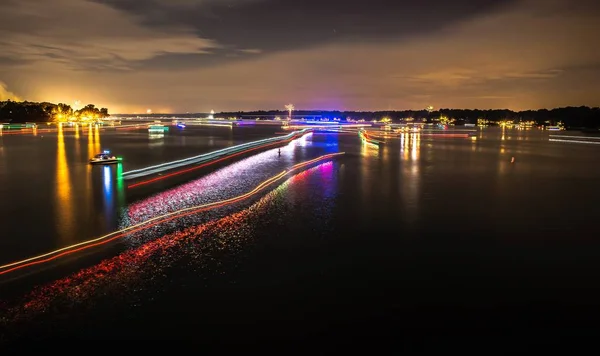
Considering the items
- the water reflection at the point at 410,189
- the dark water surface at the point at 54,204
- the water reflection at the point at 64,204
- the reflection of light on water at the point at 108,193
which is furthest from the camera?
the water reflection at the point at 410,189

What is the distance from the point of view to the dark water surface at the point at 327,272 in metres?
9.19

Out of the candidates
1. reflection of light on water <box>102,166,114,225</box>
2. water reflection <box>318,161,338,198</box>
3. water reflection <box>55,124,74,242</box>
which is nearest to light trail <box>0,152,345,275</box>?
water reflection <box>55,124,74,242</box>

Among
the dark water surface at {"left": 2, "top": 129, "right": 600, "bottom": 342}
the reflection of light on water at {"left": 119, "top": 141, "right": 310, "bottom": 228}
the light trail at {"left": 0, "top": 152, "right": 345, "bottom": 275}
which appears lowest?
the dark water surface at {"left": 2, "top": 129, "right": 600, "bottom": 342}

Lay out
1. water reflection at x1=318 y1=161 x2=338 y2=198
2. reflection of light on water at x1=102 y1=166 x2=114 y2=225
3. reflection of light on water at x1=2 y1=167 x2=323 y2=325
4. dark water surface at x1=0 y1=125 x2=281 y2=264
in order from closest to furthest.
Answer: reflection of light on water at x1=2 y1=167 x2=323 y2=325
dark water surface at x1=0 y1=125 x2=281 y2=264
reflection of light on water at x1=102 y1=166 x2=114 y2=225
water reflection at x1=318 y1=161 x2=338 y2=198

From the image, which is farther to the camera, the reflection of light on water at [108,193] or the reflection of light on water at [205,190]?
the reflection of light on water at [205,190]

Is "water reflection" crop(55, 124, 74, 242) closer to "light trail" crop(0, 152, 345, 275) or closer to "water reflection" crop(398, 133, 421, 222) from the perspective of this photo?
"light trail" crop(0, 152, 345, 275)

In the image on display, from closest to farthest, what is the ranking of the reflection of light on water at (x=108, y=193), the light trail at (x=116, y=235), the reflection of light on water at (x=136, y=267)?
the reflection of light on water at (x=136, y=267) < the light trail at (x=116, y=235) < the reflection of light on water at (x=108, y=193)

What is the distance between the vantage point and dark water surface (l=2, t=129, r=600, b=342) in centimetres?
919

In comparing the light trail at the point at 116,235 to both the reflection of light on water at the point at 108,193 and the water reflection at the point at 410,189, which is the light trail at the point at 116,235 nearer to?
the reflection of light on water at the point at 108,193

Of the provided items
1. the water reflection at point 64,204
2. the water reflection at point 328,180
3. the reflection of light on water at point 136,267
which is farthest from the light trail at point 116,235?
the water reflection at point 328,180

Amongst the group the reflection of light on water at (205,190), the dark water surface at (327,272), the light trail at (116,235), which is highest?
the reflection of light on water at (205,190)

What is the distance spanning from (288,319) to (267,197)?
46.6 ft

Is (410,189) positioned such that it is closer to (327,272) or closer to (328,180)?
(328,180)

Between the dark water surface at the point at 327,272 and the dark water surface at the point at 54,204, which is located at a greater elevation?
the dark water surface at the point at 54,204
